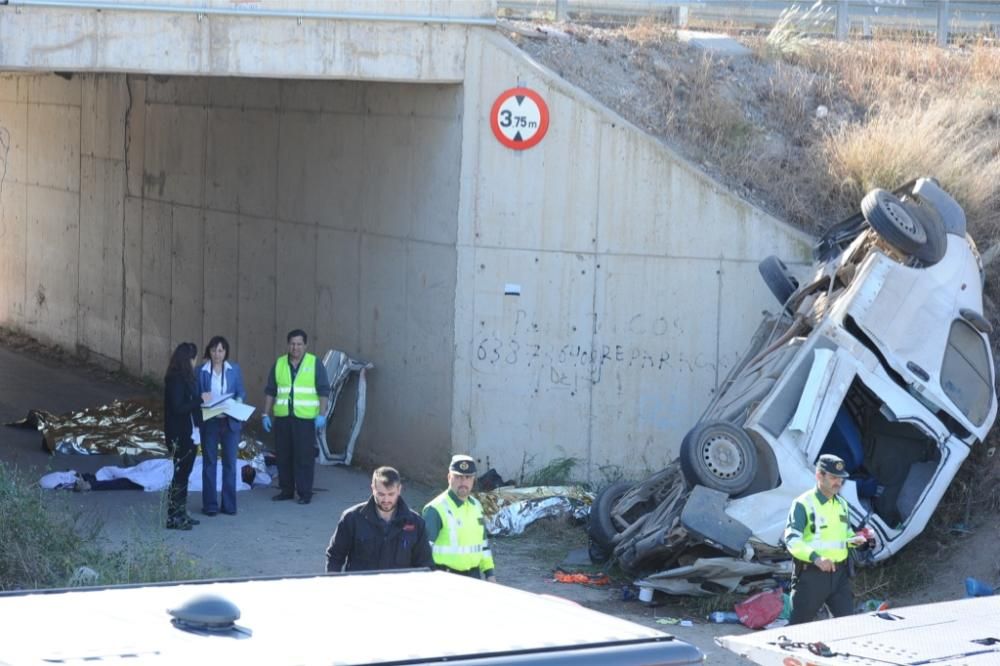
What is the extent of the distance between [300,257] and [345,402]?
1.91m

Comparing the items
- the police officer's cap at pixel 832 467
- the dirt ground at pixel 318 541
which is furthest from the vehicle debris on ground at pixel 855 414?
the police officer's cap at pixel 832 467

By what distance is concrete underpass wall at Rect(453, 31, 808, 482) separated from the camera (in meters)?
14.2

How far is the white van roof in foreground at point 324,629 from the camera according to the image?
371cm

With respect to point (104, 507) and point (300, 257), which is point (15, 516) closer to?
point (104, 507)

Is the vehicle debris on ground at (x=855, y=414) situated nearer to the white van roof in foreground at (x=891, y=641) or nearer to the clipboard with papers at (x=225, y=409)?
the clipboard with papers at (x=225, y=409)

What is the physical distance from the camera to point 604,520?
11.9m

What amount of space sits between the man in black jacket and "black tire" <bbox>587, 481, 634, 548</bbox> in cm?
406

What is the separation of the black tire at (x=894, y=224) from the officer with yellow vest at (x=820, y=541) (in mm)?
2881

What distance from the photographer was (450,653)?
3.85 meters

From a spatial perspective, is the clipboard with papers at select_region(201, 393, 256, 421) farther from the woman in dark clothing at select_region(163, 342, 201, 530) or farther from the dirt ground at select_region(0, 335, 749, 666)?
the dirt ground at select_region(0, 335, 749, 666)

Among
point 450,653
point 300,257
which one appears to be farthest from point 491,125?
point 450,653

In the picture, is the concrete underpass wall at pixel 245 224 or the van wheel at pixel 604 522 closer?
the van wheel at pixel 604 522

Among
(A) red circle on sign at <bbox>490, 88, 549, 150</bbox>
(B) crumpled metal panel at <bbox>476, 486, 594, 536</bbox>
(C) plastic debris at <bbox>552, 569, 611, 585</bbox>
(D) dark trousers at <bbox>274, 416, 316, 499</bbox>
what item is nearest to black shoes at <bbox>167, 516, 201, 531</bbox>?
(D) dark trousers at <bbox>274, 416, 316, 499</bbox>

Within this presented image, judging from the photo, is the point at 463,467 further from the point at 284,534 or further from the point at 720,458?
the point at 284,534
